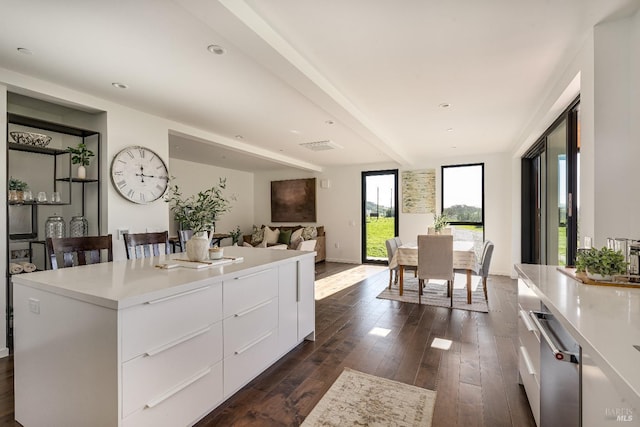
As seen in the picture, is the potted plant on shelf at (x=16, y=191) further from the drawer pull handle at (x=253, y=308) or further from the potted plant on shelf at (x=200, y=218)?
the drawer pull handle at (x=253, y=308)

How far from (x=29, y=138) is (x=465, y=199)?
674cm

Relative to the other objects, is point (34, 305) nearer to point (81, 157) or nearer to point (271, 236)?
point (81, 157)

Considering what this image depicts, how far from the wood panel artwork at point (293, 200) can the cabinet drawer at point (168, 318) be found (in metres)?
6.15

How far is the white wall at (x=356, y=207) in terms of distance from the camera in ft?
19.9

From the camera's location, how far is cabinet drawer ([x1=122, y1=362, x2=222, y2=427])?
142cm

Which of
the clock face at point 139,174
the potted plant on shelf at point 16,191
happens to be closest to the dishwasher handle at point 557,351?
the clock face at point 139,174

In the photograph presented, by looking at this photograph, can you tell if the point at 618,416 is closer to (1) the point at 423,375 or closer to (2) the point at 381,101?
(1) the point at 423,375

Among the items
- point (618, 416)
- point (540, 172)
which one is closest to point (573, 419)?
point (618, 416)

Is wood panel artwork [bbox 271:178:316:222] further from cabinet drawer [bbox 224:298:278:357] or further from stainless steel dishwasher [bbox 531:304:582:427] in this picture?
stainless steel dishwasher [bbox 531:304:582:427]

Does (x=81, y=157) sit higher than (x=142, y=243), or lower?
higher

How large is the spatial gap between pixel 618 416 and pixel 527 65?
261 centimetres

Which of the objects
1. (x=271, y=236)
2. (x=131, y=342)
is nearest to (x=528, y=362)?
(x=131, y=342)

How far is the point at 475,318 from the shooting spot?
3.54 meters

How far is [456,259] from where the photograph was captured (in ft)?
13.5
